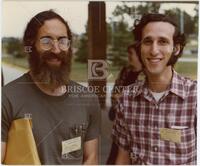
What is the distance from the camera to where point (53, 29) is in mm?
3031

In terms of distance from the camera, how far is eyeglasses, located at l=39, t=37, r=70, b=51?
304 cm

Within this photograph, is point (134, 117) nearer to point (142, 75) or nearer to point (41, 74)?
point (142, 75)

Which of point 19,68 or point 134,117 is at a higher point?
point 19,68

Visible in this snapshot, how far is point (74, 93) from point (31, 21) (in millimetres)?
477

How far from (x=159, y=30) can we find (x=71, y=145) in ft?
2.74

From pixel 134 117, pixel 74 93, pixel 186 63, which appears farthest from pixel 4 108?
pixel 186 63

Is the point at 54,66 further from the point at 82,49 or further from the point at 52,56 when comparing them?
the point at 82,49

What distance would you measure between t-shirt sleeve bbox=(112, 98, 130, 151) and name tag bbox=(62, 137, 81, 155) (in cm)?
21

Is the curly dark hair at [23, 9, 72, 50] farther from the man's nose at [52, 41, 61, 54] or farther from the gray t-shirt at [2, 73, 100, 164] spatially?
the gray t-shirt at [2, 73, 100, 164]

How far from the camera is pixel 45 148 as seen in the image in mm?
3127

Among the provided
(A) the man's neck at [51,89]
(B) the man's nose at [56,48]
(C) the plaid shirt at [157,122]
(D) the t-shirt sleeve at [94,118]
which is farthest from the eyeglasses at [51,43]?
(C) the plaid shirt at [157,122]

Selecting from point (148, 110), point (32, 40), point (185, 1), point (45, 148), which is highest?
point (185, 1)

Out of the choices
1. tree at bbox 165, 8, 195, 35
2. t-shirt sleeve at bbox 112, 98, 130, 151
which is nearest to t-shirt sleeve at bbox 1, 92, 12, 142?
t-shirt sleeve at bbox 112, 98, 130, 151

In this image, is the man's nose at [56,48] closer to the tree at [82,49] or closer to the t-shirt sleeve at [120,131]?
the tree at [82,49]
